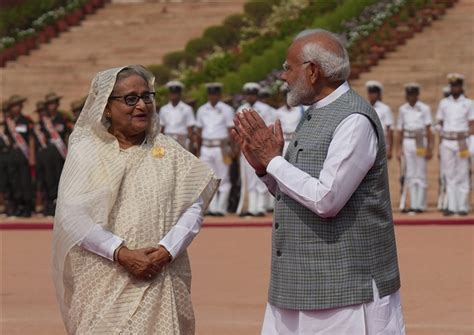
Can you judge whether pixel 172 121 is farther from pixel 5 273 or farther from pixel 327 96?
pixel 327 96

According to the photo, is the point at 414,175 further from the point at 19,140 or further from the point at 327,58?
the point at 327,58

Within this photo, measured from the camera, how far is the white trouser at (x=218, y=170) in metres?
21.1

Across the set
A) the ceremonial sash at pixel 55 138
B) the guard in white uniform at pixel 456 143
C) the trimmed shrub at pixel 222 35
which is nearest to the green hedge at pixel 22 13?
the trimmed shrub at pixel 222 35

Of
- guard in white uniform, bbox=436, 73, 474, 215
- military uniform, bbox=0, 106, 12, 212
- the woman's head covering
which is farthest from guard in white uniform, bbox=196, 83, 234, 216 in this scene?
the woman's head covering

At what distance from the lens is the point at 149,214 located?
6.71 m

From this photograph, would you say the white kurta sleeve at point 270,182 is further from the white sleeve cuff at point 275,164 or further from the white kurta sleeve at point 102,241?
the white kurta sleeve at point 102,241

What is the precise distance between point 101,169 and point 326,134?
1152 mm

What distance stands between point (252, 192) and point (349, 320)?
1485 cm

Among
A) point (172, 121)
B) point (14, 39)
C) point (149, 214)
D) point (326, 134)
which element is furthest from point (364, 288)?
point (14, 39)

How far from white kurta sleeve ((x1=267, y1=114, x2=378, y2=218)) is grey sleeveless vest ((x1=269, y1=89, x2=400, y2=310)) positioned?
0.06m

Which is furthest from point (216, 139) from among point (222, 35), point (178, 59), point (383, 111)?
point (222, 35)

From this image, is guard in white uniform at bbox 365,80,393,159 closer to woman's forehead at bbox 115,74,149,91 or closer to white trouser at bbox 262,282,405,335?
woman's forehead at bbox 115,74,149,91

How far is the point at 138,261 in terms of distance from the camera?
21.6 feet

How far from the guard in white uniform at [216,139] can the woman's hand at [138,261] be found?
14368 mm
